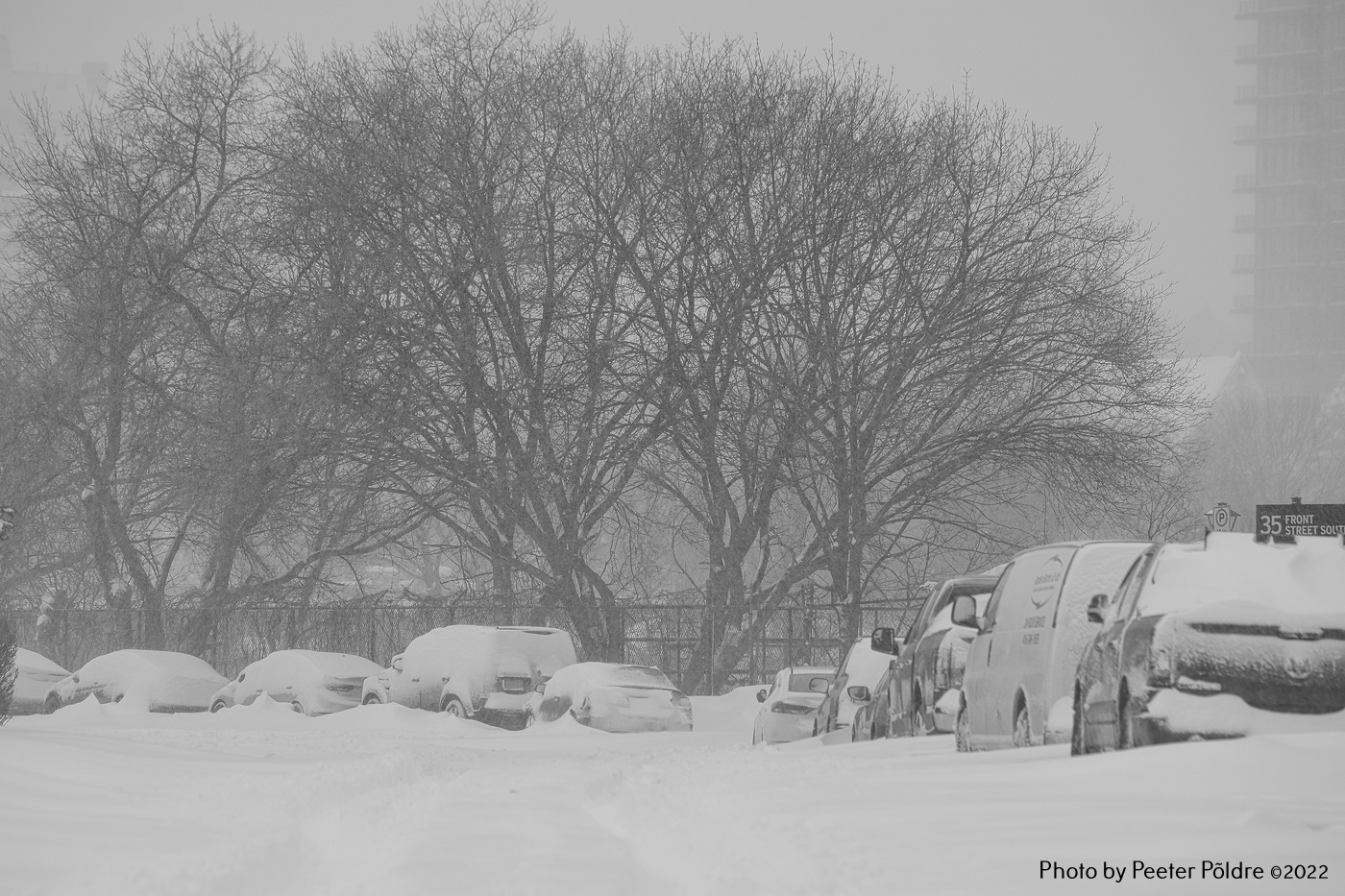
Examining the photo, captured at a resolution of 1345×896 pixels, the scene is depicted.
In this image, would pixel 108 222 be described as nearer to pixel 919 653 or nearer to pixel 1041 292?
pixel 1041 292

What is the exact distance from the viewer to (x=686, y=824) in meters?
8.98

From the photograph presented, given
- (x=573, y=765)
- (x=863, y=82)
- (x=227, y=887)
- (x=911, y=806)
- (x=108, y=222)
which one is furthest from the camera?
(x=108, y=222)

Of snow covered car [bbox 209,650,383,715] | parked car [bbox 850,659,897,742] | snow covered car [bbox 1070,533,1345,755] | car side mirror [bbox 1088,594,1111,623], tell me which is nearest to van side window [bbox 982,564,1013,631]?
car side mirror [bbox 1088,594,1111,623]

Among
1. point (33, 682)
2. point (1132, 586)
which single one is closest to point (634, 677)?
point (1132, 586)

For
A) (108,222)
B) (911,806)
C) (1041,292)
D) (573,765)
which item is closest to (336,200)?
(108,222)

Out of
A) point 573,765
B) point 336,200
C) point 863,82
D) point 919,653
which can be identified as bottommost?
point 573,765

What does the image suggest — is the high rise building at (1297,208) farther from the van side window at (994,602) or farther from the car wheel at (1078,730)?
the car wheel at (1078,730)

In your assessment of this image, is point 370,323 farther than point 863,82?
No

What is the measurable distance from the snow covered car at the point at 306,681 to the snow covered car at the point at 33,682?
458 cm

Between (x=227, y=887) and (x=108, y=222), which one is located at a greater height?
(x=108, y=222)

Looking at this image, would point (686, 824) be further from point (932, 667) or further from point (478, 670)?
point (478, 670)

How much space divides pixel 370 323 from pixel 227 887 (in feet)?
86.3

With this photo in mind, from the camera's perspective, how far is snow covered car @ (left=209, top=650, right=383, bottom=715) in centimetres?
2730

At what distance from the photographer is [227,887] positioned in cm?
659
